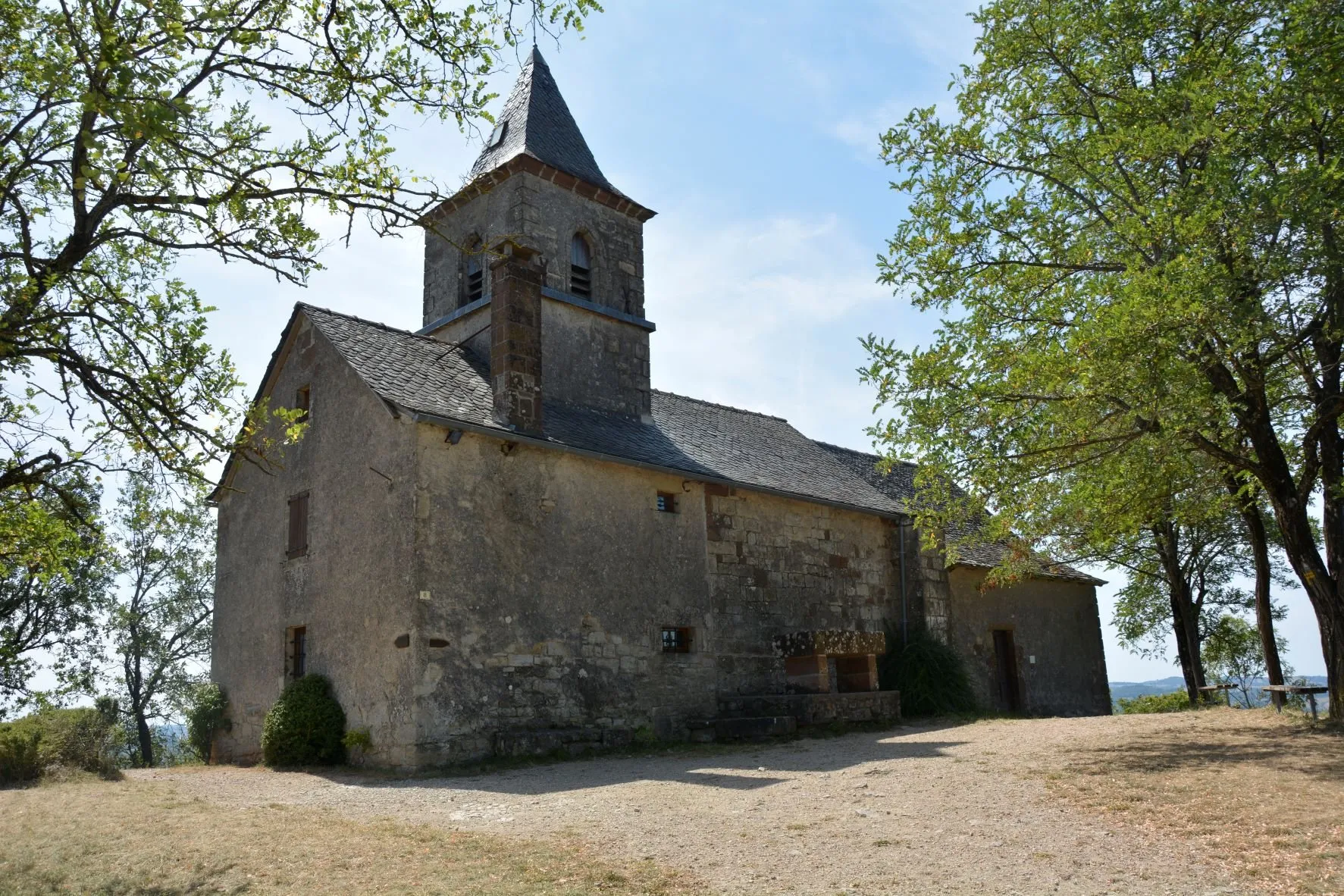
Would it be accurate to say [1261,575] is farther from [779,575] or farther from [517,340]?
[517,340]

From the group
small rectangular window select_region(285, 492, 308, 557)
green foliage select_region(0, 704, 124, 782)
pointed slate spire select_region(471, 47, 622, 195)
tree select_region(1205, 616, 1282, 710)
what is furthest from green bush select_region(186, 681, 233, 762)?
tree select_region(1205, 616, 1282, 710)

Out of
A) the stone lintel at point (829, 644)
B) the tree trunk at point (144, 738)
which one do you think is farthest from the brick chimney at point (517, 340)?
the tree trunk at point (144, 738)

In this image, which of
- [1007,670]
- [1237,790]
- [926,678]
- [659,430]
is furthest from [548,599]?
[1007,670]

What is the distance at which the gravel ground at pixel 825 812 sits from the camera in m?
6.50

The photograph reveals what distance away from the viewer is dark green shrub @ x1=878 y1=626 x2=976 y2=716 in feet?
57.5

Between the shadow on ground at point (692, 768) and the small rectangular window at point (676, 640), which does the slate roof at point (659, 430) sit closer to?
the small rectangular window at point (676, 640)

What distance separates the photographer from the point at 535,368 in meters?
15.1

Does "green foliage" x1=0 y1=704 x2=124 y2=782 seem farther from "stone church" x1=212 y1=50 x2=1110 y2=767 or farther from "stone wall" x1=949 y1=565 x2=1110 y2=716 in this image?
"stone wall" x1=949 y1=565 x2=1110 y2=716

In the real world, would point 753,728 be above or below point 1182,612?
below

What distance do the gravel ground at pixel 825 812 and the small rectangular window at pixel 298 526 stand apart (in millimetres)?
3370

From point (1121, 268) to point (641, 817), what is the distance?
8.52 meters

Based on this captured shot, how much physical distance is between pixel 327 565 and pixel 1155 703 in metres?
19.2

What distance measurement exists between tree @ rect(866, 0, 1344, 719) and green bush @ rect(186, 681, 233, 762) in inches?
453

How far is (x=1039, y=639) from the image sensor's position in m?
22.7
